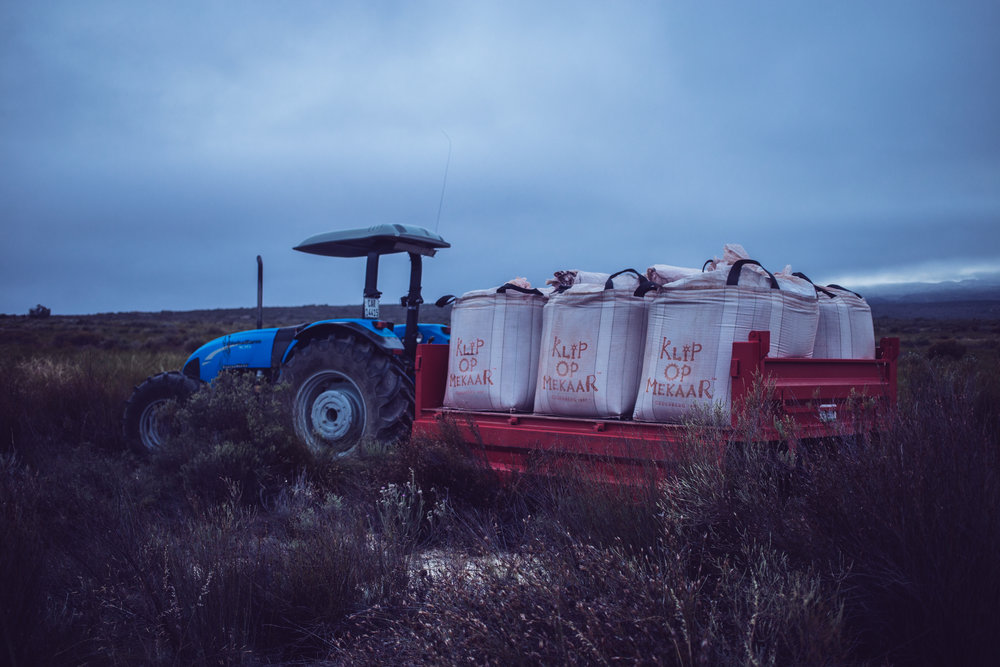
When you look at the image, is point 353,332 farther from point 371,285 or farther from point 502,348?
point 502,348

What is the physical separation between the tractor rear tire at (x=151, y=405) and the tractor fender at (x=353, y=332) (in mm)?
1689

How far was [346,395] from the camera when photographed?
6910 mm

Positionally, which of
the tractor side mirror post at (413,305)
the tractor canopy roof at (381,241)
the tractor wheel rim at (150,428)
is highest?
the tractor canopy roof at (381,241)

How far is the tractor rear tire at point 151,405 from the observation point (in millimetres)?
8172

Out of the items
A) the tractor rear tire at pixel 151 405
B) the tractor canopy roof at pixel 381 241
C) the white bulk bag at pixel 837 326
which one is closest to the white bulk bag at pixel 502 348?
the tractor canopy roof at pixel 381 241

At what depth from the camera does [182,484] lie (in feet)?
19.7

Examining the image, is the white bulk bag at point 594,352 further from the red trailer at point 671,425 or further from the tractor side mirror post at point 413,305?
the tractor side mirror post at point 413,305

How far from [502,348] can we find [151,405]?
519cm

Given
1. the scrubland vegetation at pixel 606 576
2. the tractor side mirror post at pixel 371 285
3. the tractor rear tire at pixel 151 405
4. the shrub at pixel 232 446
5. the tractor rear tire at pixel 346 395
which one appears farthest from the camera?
the tractor rear tire at pixel 151 405

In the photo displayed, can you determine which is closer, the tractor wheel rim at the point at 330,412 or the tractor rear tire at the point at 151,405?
the tractor wheel rim at the point at 330,412

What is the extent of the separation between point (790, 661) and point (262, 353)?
23.6ft

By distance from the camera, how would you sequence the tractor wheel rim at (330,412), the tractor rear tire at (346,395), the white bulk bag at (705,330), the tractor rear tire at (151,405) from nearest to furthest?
the white bulk bag at (705,330) → the tractor rear tire at (346,395) → the tractor wheel rim at (330,412) → the tractor rear tire at (151,405)

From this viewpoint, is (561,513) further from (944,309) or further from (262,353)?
(944,309)

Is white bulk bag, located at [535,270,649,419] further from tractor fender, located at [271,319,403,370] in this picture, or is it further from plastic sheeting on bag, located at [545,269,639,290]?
tractor fender, located at [271,319,403,370]
